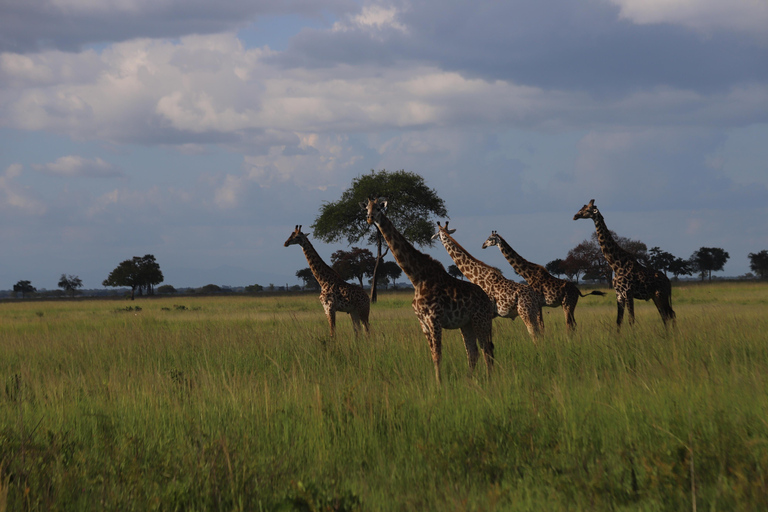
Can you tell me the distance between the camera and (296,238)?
15.6 meters

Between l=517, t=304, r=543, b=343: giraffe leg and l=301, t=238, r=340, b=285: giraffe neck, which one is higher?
l=301, t=238, r=340, b=285: giraffe neck

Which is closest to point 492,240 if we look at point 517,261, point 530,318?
point 517,261

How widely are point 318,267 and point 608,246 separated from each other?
6682 millimetres

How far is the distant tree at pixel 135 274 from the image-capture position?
6681 centimetres

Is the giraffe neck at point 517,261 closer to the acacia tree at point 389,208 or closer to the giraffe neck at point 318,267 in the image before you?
the giraffe neck at point 318,267

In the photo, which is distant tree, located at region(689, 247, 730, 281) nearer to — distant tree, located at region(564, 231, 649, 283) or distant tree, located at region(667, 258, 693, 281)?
distant tree, located at region(667, 258, 693, 281)

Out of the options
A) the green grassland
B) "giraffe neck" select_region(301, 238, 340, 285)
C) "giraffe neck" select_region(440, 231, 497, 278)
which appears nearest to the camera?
the green grassland

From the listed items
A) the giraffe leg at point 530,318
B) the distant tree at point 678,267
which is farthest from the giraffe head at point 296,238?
the distant tree at point 678,267

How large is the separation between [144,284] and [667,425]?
70567 mm

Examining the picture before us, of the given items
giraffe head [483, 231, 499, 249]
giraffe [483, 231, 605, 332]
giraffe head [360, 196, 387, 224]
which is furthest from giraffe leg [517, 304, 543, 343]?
giraffe head [360, 196, 387, 224]

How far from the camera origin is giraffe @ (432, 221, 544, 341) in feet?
38.8

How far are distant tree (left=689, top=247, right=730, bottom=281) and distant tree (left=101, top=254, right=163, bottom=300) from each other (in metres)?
81.0

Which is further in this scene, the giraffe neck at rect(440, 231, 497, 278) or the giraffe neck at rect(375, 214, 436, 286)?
the giraffe neck at rect(440, 231, 497, 278)

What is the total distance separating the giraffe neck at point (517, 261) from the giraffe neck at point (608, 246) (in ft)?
5.80
